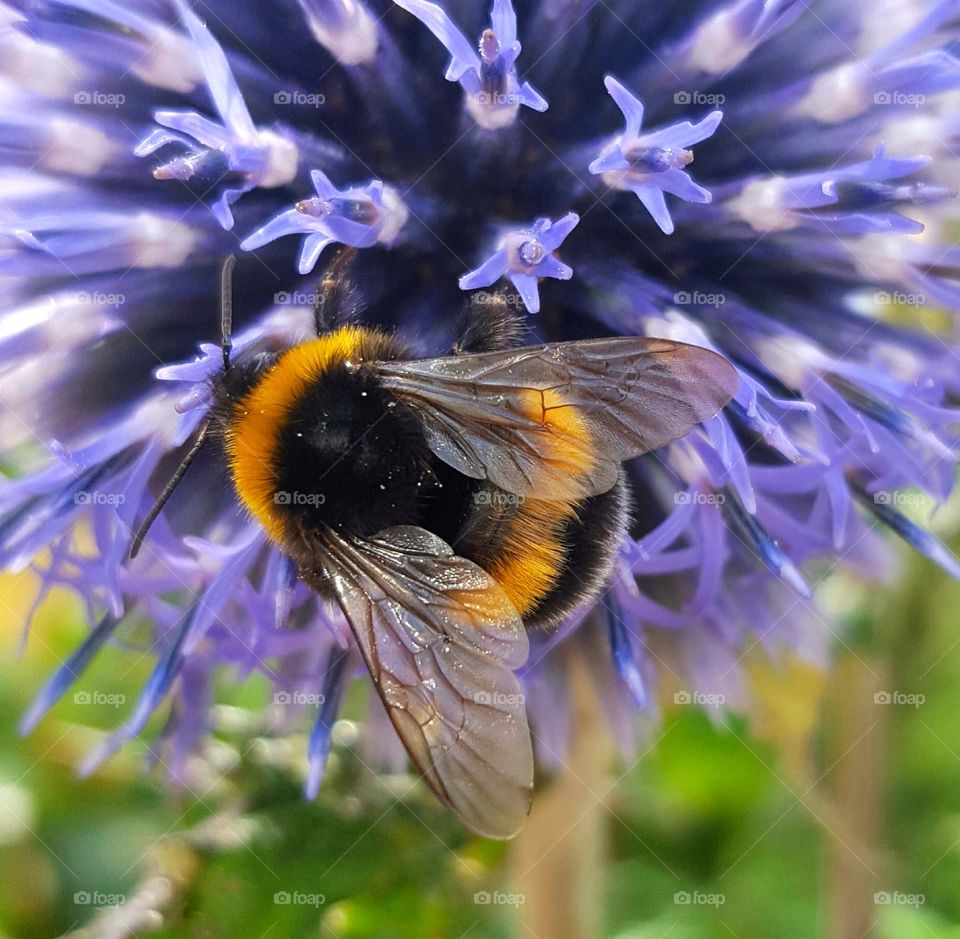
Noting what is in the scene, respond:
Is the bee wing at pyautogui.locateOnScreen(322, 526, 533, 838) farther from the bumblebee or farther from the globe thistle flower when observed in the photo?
the globe thistle flower

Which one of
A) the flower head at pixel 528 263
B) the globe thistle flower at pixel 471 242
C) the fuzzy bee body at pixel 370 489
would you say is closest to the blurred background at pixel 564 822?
the globe thistle flower at pixel 471 242

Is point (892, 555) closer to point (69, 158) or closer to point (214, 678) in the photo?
point (214, 678)

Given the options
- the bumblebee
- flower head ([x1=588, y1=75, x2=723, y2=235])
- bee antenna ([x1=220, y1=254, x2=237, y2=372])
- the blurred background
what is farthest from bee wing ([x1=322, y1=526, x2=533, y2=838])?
the blurred background

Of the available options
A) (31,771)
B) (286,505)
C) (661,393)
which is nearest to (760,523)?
(661,393)

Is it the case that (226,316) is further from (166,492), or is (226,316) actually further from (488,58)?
(488,58)

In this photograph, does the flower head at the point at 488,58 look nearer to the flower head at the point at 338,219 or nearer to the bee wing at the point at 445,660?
the flower head at the point at 338,219

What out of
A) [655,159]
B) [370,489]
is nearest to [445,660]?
[370,489]

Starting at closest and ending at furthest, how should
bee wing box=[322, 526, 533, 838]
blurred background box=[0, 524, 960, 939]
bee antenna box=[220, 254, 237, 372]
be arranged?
bee wing box=[322, 526, 533, 838] → bee antenna box=[220, 254, 237, 372] → blurred background box=[0, 524, 960, 939]
